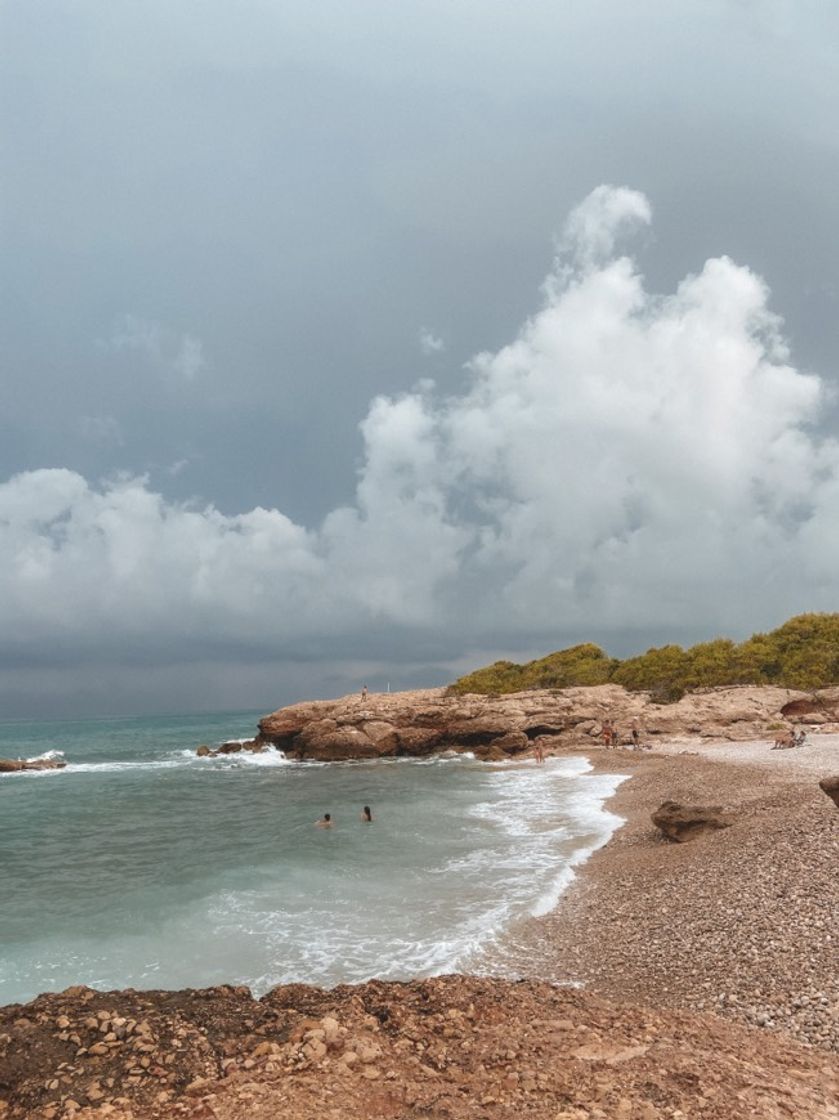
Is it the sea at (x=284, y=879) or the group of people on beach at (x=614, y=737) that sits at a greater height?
the sea at (x=284, y=879)

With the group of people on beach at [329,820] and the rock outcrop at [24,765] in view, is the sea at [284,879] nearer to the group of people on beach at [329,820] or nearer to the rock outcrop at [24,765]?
the group of people on beach at [329,820]

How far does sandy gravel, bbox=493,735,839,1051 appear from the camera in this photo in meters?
8.71

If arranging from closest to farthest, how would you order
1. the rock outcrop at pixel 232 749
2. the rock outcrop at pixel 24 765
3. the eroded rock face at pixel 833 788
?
the eroded rock face at pixel 833 788 → the rock outcrop at pixel 24 765 → the rock outcrop at pixel 232 749

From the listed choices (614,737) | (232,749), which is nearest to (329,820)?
(614,737)

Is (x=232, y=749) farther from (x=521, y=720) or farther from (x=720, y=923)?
(x=720, y=923)

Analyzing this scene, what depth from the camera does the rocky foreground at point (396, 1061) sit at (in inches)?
240

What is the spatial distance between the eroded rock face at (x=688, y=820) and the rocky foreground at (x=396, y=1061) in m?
10.7

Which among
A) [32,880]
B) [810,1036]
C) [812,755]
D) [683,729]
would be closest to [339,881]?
[32,880]

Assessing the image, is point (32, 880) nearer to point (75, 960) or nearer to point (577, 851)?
point (75, 960)

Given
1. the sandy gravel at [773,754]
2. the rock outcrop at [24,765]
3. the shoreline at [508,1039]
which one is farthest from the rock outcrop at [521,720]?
the shoreline at [508,1039]

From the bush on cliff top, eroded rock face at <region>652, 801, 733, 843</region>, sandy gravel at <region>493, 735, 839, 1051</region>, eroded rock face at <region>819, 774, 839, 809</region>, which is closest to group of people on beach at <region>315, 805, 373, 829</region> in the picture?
sandy gravel at <region>493, 735, 839, 1051</region>

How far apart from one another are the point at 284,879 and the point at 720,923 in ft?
41.9

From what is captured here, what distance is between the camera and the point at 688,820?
18062mm

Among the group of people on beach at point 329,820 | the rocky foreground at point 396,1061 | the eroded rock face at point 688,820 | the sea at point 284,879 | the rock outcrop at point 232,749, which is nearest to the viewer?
the rocky foreground at point 396,1061
